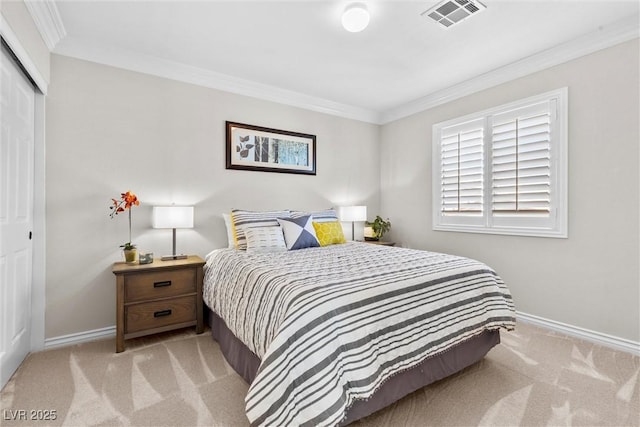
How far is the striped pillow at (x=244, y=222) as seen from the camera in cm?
294

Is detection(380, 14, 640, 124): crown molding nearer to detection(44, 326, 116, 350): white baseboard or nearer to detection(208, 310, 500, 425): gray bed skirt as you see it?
detection(208, 310, 500, 425): gray bed skirt

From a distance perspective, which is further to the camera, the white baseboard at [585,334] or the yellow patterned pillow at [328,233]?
the yellow patterned pillow at [328,233]

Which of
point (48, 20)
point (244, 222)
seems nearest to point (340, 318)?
point (244, 222)

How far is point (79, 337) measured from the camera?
260 cm

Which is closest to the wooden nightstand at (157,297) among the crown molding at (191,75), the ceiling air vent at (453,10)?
the crown molding at (191,75)

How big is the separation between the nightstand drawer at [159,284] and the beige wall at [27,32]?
1.70 m

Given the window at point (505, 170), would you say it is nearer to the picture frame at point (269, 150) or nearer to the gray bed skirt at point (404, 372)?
the gray bed skirt at point (404, 372)

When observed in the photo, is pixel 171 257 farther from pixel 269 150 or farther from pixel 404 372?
pixel 404 372

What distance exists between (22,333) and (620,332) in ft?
15.1

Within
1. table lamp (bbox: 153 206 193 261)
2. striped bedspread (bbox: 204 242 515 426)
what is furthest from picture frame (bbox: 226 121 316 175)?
striped bedspread (bbox: 204 242 515 426)

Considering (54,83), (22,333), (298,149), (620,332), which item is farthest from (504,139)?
(22,333)

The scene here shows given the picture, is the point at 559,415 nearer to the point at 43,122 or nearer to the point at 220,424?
the point at 220,424

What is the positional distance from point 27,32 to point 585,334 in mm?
4809

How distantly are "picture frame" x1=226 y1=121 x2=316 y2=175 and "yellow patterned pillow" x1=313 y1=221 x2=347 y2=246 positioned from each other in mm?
886
